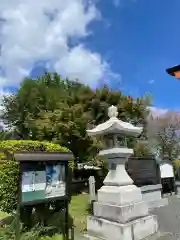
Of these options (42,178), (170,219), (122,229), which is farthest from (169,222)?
(42,178)

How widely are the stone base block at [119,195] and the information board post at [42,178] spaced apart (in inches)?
45.3

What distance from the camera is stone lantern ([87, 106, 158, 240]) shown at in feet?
19.4

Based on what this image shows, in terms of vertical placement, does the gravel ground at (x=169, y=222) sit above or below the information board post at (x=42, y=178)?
below

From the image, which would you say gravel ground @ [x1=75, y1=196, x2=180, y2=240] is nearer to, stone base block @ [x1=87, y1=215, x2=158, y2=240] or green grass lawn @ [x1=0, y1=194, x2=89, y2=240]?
stone base block @ [x1=87, y1=215, x2=158, y2=240]

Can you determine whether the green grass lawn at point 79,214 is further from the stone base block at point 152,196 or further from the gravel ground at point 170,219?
the stone base block at point 152,196

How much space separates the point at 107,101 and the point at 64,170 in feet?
36.6

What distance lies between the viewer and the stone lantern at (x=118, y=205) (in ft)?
19.4

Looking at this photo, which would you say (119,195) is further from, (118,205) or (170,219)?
(170,219)

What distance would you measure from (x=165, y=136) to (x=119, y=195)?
61.0 feet

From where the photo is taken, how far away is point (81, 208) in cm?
970

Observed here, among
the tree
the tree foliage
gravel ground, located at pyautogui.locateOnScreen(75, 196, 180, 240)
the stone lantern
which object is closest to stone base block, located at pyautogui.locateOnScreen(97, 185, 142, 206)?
the stone lantern

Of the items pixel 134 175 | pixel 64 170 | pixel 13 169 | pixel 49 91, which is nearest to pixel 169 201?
pixel 134 175

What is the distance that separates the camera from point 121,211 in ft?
19.4

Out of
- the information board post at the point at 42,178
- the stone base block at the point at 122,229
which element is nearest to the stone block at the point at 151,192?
the stone base block at the point at 122,229
